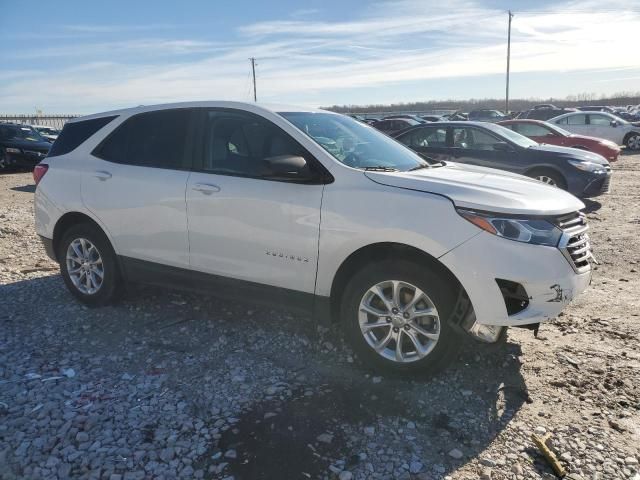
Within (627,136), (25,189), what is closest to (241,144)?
(25,189)

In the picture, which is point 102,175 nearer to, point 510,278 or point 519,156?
point 510,278

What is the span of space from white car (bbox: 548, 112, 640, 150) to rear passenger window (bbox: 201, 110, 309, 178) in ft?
57.5

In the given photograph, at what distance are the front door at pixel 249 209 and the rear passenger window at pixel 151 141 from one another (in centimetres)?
23

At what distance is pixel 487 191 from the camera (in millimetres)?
3436

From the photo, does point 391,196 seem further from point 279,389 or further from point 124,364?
point 124,364

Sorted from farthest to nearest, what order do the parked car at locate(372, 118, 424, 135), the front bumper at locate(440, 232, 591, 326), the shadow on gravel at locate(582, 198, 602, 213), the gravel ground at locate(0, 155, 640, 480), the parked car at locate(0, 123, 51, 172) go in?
the parked car at locate(372, 118, 424, 135), the parked car at locate(0, 123, 51, 172), the shadow on gravel at locate(582, 198, 602, 213), the front bumper at locate(440, 232, 591, 326), the gravel ground at locate(0, 155, 640, 480)

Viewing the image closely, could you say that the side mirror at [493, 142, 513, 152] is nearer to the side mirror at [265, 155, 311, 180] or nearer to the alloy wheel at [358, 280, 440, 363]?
the side mirror at [265, 155, 311, 180]

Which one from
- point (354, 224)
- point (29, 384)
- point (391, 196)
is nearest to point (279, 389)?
point (354, 224)

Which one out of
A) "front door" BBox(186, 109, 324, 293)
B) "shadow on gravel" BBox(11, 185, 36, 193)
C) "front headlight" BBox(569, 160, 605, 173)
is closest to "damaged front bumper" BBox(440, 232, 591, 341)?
"front door" BBox(186, 109, 324, 293)

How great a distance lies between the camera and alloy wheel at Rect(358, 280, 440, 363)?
347 centimetres

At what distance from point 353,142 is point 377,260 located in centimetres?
119

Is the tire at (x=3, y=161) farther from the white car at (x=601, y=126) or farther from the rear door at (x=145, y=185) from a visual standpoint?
the white car at (x=601, y=126)

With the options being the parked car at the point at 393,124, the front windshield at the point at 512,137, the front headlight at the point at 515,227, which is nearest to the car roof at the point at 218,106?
the front headlight at the point at 515,227

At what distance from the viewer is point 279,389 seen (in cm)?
356
